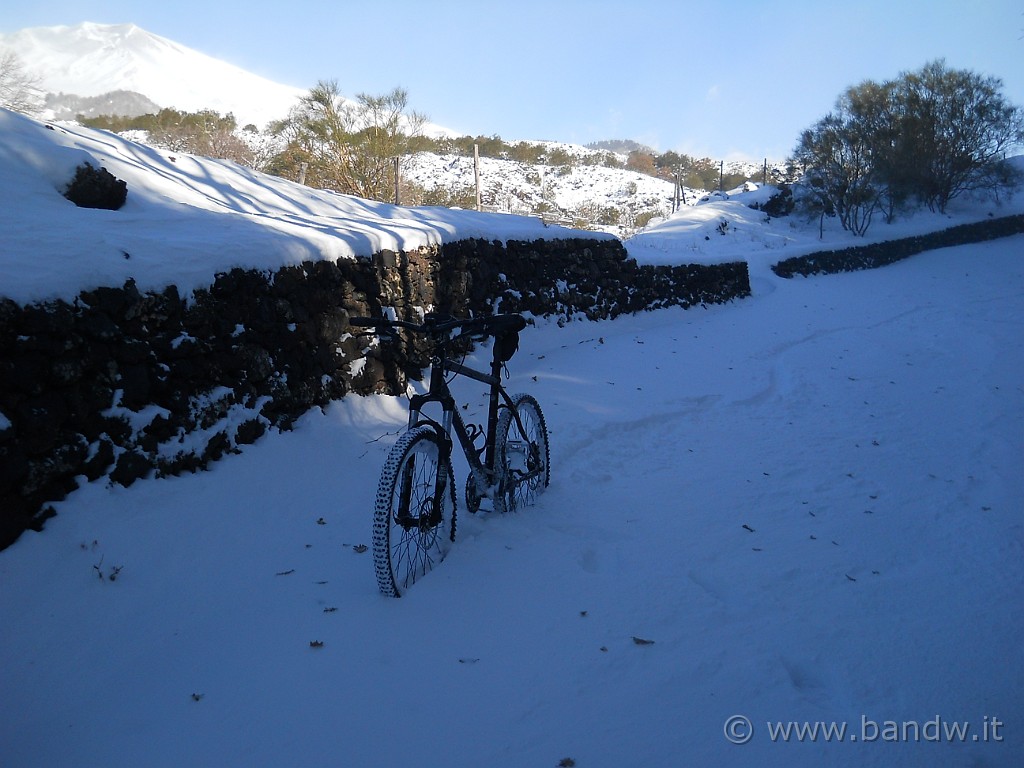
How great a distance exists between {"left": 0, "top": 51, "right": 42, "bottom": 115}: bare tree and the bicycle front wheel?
76.4 ft

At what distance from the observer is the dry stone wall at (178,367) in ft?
9.03

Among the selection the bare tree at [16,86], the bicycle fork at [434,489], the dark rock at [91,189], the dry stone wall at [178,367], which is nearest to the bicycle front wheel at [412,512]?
the bicycle fork at [434,489]

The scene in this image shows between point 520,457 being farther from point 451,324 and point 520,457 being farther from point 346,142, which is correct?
Answer: point 346,142

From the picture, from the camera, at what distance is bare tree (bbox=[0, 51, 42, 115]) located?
19234mm

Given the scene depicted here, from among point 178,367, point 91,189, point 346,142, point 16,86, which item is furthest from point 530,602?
point 16,86

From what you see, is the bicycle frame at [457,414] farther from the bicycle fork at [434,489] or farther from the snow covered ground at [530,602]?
the snow covered ground at [530,602]

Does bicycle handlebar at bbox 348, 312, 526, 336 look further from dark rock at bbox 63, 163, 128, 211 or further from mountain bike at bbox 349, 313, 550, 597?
dark rock at bbox 63, 163, 128, 211

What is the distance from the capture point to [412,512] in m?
2.97

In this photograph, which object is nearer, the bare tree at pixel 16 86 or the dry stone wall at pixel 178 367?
the dry stone wall at pixel 178 367

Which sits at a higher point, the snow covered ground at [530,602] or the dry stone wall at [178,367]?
the dry stone wall at [178,367]

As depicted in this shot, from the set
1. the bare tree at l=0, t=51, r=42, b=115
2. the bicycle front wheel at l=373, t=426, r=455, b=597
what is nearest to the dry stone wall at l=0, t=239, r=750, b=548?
the bicycle front wheel at l=373, t=426, r=455, b=597

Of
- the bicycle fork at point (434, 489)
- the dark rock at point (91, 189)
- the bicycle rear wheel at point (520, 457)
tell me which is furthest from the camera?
the dark rock at point (91, 189)

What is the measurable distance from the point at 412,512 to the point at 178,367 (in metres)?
1.79

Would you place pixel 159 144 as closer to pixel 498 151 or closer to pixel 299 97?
pixel 299 97
